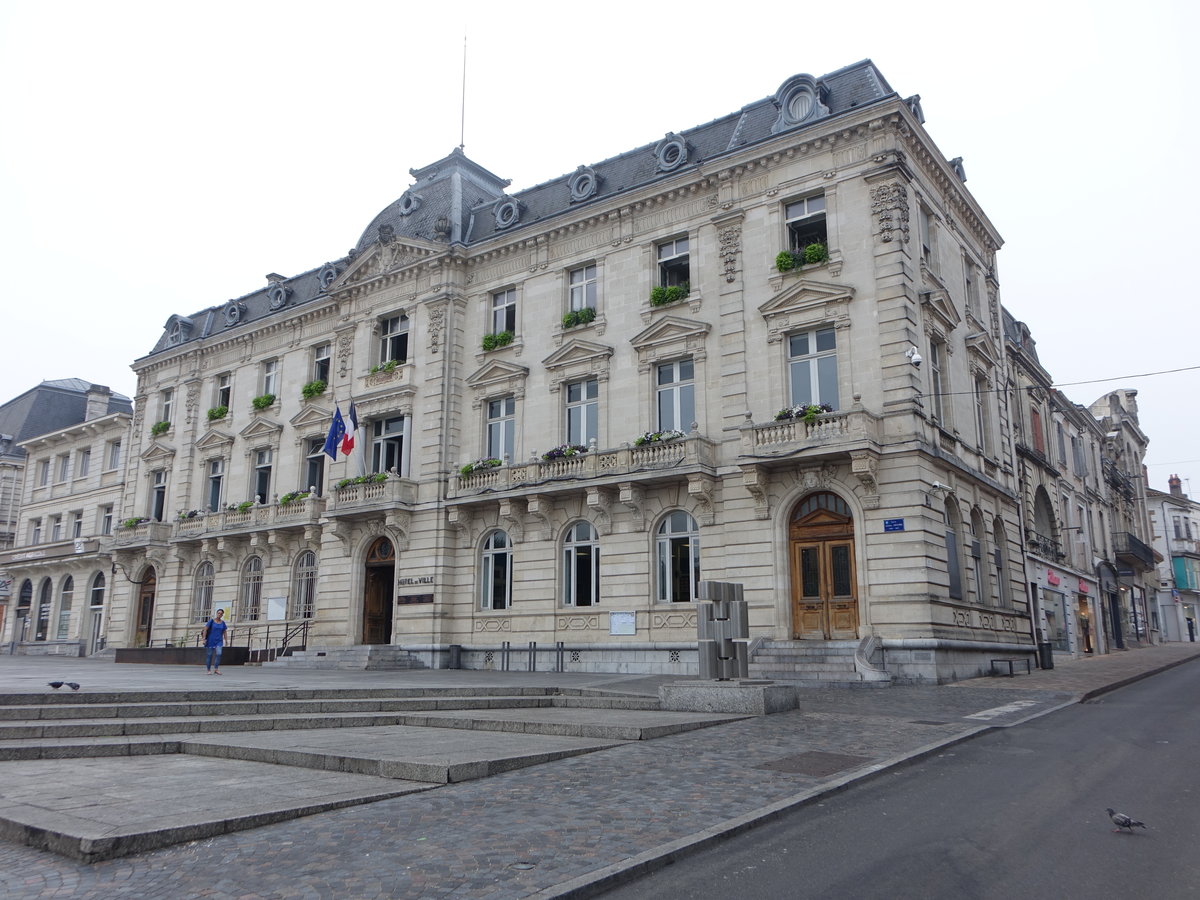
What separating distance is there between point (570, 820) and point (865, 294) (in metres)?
18.5

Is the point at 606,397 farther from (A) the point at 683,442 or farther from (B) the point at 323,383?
(B) the point at 323,383

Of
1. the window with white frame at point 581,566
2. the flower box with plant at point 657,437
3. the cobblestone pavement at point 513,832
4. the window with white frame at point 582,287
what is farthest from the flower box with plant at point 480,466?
the cobblestone pavement at point 513,832

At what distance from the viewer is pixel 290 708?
13422 millimetres

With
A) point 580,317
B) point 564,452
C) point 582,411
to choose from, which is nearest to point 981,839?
point 564,452

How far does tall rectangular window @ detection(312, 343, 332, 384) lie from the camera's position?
34.5 m

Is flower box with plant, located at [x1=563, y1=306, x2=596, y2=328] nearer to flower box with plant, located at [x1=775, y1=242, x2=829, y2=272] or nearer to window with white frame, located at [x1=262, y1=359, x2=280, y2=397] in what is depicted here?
flower box with plant, located at [x1=775, y1=242, x2=829, y2=272]

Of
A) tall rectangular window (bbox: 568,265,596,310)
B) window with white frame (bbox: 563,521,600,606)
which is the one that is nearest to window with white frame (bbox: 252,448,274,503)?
tall rectangular window (bbox: 568,265,596,310)

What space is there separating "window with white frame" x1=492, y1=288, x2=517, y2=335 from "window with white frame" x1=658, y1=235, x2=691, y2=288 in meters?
5.60

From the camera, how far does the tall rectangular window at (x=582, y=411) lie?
1067 inches

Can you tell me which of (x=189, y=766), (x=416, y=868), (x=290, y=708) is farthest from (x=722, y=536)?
(x=416, y=868)

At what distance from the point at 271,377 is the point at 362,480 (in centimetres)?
917

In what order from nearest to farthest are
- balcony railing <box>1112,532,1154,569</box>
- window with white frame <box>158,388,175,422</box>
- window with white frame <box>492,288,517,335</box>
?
window with white frame <box>492,288,517,335</box>, window with white frame <box>158,388,175,422</box>, balcony railing <box>1112,532,1154,569</box>

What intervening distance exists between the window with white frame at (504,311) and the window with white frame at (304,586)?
10.9 m

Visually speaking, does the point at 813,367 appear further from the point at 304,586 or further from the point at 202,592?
the point at 202,592
